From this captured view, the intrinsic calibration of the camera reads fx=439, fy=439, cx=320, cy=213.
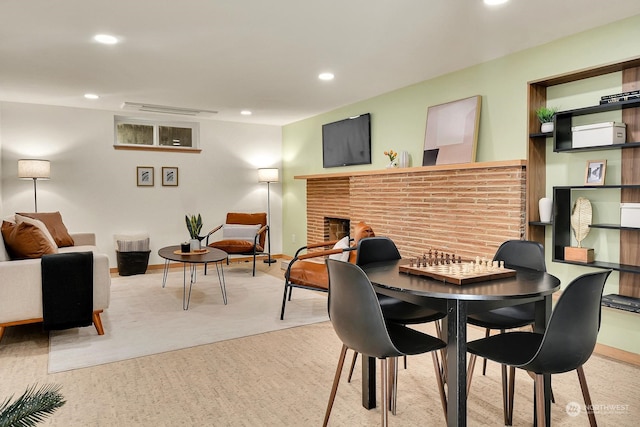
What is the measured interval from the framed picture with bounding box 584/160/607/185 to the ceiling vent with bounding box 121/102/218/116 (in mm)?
4834

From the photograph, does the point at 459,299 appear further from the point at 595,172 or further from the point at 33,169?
the point at 33,169

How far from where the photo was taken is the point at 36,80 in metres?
4.62

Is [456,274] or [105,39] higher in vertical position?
[105,39]

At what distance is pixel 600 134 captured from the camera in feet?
9.91

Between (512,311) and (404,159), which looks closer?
(512,311)

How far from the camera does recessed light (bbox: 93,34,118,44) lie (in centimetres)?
333

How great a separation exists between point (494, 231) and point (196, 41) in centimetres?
292

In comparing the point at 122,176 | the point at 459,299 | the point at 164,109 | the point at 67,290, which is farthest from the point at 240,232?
the point at 459,299

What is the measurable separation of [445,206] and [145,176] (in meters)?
4.49

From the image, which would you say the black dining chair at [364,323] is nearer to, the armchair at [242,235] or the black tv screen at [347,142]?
the black tv screen at [347,142]

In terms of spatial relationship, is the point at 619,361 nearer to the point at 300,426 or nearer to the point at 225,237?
the point at 300,426

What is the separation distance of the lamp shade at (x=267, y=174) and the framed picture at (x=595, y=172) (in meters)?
4.81

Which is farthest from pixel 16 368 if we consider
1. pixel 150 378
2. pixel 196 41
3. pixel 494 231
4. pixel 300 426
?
pixel 494 231

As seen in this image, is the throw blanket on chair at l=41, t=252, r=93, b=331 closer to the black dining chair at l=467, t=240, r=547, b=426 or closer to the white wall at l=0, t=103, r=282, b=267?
the black dining chair at l=467, t=240, r=547, b=426
